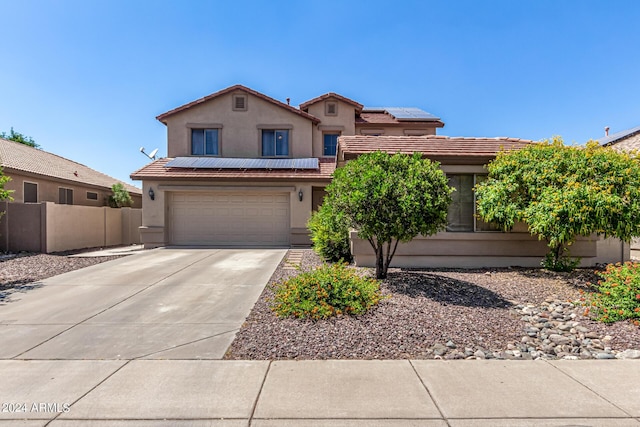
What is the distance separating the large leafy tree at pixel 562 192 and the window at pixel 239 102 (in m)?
12.5

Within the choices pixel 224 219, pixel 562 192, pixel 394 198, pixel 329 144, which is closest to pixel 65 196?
pixel 224 219

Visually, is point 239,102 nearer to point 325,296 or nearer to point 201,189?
point 201,189

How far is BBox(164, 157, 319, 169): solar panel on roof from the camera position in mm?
15125

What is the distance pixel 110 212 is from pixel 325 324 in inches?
606

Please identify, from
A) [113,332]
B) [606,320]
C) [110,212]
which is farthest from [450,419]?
[110,212]

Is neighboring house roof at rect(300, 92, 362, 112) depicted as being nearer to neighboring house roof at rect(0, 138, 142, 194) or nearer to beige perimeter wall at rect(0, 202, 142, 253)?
beige perimeter wall at rect(0, 202, 142, 253)

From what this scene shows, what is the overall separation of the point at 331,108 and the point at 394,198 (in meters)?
13.6

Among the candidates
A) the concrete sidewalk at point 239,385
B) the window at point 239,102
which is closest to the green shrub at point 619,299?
the concrete sidewalk at point 239,385

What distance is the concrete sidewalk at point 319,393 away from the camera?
3.02 metres

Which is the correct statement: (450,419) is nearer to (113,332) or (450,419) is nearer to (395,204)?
(395,204)

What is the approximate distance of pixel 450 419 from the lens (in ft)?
9.88

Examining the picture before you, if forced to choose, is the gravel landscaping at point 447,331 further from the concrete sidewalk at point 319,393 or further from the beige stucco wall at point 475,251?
the beige stucco wall at point 475,251

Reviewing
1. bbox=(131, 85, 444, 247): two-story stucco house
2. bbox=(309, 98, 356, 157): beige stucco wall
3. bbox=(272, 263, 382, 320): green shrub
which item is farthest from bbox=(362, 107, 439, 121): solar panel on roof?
bbox=(272, 263, 382, 320): green shrub

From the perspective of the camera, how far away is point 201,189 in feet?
48.4
